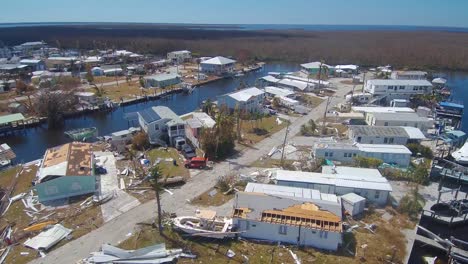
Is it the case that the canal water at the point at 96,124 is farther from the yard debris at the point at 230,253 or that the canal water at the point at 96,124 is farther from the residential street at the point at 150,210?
the yard debris at the point at 230,253

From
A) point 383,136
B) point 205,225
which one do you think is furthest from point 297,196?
point 383,136

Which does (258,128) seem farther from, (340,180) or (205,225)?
(205,225)

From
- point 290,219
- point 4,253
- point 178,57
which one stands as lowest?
point 4,253

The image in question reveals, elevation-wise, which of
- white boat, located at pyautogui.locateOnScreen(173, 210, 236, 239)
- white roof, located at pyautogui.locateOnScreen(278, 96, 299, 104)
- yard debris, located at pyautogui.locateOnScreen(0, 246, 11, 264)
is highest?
white roof, located at pyautogui.locateOnScreen(278, 96, 299, 104)

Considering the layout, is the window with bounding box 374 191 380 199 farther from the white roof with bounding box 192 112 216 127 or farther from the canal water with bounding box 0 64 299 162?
the canal water with bounding box 0 64 299 162

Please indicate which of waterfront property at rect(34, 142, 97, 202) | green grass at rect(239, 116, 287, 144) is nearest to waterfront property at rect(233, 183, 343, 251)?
waterfront property at rect(34, 142, 97, 202)

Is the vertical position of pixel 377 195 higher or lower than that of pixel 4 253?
higher

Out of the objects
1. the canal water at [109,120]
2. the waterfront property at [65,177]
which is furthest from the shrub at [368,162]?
the canal water at [109,120]
